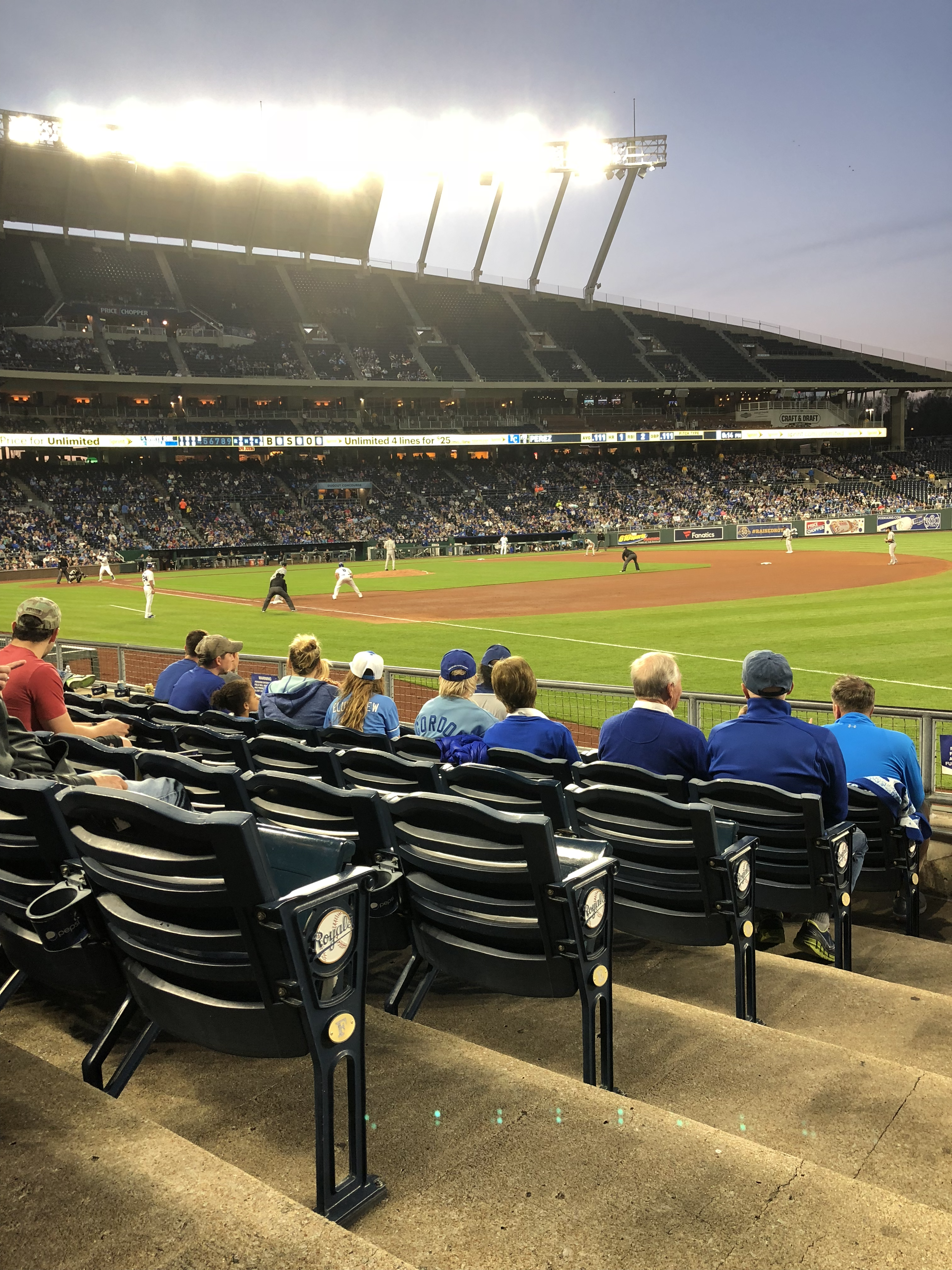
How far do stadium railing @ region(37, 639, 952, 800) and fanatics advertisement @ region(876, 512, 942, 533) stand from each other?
56828mm

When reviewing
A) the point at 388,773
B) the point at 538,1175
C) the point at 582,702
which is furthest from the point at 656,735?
the point at 582,702

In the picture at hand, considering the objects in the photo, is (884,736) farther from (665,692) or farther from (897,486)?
(897,486)

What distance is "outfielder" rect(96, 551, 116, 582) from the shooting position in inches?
1818

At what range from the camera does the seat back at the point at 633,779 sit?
467cm

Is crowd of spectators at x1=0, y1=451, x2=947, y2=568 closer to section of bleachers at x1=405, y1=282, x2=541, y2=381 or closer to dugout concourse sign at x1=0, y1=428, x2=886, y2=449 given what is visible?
dugout concourse sign at x1=0, y1=428, x2=886, y2=449

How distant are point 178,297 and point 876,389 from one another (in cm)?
5914

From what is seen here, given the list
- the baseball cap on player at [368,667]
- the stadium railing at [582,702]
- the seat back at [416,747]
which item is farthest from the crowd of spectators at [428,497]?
the seat back at [416,747]

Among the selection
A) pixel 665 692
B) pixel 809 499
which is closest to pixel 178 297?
pixel 809 499

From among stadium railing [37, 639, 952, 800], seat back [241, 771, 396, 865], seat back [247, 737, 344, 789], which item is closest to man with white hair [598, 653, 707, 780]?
seat back [247, 737, 344, 789]

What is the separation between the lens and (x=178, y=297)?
7194 centimetres

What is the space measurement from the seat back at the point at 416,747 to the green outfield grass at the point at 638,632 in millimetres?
10228

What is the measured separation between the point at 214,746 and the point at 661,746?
2.86 meters

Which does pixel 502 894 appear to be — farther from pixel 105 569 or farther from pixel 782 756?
pixel 105 569

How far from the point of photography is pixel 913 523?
66375 mm
